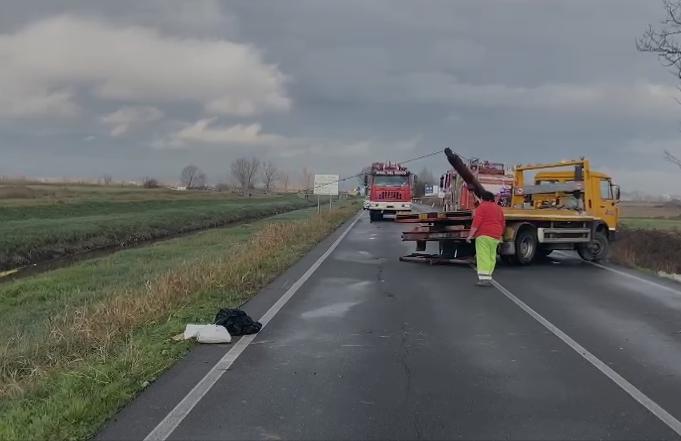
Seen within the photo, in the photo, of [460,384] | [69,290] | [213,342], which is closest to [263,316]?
[213,342]

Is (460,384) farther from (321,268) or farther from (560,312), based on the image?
(321,268)

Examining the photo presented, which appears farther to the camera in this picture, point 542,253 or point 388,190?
point 388,190

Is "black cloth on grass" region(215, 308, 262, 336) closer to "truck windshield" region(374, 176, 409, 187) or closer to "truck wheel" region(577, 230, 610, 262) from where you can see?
"truck wheel" region(577, 230, 610, 262)

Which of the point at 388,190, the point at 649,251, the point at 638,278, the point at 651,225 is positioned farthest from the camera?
the point at 388,190

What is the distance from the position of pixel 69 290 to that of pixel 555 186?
12662 millimetres

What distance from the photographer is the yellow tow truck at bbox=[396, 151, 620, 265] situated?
15844mm

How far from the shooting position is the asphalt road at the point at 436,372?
4859mm

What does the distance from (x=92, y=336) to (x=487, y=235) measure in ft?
25.5

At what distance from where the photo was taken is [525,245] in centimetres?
1597

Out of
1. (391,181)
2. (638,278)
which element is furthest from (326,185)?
(638,278)

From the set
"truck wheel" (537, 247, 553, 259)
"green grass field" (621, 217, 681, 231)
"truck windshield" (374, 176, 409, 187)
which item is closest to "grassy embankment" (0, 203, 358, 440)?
"truck wheel" (537, 247, 553, 259)

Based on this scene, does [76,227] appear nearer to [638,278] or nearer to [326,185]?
[326,185]

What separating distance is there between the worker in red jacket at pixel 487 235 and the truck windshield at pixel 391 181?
2617 cm

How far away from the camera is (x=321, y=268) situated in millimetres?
15008
